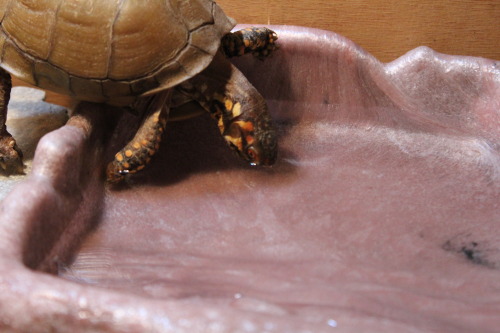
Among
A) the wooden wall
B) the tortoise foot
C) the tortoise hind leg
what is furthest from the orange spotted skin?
the wooden wall

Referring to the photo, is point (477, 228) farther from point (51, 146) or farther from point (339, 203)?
point (51, 146)

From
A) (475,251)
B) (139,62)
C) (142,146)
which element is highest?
(139,62)

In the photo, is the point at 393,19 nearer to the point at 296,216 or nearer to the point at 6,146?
the point at 296,216

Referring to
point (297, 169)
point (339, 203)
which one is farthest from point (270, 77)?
point (339, 203)

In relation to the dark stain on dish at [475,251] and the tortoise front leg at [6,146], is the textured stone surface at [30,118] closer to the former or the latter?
the tortoise front leg at [6,146]

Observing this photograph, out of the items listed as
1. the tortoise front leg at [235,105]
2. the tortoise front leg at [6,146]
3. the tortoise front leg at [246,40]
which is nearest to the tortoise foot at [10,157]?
the tortoise front leg at [6,146]

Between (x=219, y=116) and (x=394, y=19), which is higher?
(x=394, y=19)

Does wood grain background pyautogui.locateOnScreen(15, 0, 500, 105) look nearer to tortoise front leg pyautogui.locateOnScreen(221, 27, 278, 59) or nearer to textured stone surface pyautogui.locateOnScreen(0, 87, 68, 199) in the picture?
tortoise front leg pyautogui.locateOnScreen(221, 27, 278, 59)

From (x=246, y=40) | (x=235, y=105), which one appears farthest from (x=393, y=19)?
(x=235, y=105)

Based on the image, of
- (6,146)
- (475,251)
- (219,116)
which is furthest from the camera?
(6,146)
